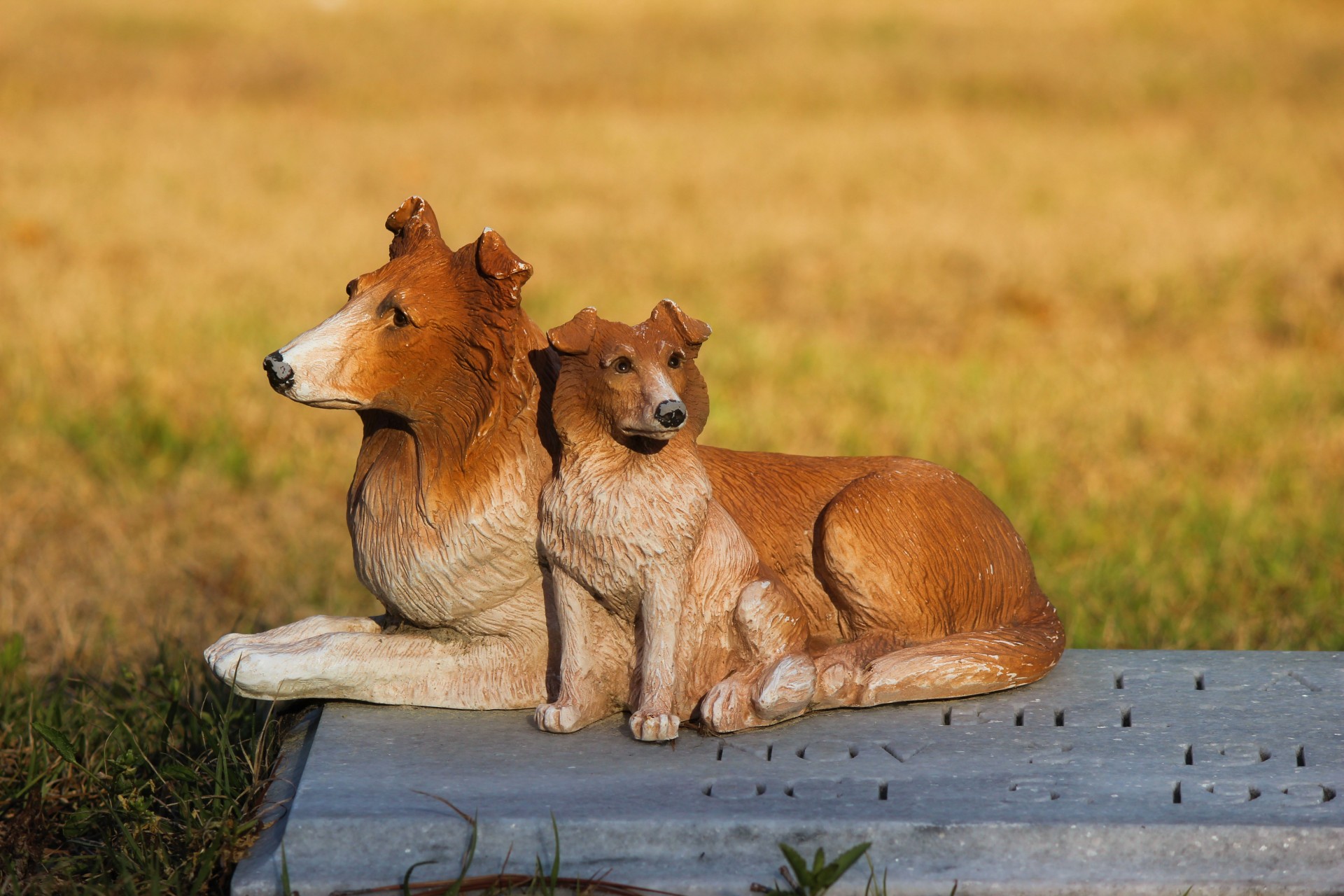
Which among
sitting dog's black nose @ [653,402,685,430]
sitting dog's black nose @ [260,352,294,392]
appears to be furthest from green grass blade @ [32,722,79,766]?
sitting dog's black nose @ [653,402,685,430]

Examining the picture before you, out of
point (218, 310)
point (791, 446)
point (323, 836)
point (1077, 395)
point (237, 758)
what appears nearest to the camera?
point (323, 836)

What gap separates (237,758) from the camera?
302 centimetres

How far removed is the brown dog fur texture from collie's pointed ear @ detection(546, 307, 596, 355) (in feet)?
0.43

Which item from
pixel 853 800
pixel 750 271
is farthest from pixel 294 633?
pixel 750 271

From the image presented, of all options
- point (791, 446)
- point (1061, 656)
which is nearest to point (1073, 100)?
point (791, 446)

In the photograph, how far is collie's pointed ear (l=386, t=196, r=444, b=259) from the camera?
9.26 feet

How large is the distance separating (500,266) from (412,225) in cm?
28

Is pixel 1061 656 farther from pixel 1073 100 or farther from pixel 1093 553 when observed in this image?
pixel 1073 100

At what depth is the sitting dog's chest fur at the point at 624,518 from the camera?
262 centimetres

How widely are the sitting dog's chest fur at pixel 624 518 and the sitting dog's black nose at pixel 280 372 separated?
49 centimetres

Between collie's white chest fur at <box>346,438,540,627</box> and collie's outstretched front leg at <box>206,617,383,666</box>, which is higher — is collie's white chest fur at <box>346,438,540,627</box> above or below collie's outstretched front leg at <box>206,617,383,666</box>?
above

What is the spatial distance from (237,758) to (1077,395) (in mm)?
4287

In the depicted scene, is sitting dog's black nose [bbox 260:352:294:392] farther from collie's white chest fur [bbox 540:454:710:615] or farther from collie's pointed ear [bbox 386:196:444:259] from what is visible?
collie's white chest fur [bbox 540:454:710:615]

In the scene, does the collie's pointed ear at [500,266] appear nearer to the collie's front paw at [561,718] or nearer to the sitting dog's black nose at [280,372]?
the sitting dog's black nose at [280,372]
